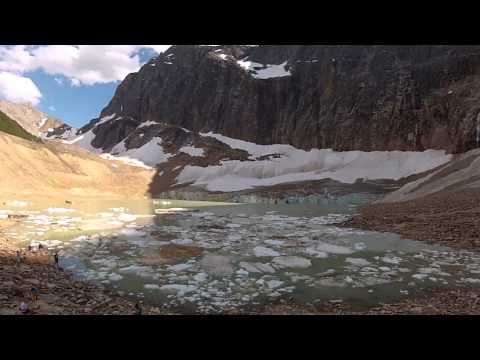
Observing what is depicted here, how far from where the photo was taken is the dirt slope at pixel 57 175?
44.1m

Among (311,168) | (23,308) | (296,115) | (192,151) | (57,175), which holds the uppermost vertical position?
(296,115)

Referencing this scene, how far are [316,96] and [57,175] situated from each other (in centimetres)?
6847

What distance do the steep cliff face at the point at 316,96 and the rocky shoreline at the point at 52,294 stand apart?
58720mm

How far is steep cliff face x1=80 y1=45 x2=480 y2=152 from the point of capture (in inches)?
2867

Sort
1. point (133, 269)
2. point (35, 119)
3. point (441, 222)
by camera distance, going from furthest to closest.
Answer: point (35, 119), point (441, 222), point (133, 269)

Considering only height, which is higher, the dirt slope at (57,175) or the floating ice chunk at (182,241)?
the dirt slope at (57,175)

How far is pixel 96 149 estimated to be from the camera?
396 ft

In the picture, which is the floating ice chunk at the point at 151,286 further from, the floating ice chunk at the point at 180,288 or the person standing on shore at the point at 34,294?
the person standing on shore at the point at 34,294

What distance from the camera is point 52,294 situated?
24.3ft

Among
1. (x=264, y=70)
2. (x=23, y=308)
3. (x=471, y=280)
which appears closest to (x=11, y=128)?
(x=264, y=70)

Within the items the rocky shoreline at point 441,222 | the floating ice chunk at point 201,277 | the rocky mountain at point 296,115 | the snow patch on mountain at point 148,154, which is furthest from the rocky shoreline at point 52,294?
the snow patch on mountain at point 148,154

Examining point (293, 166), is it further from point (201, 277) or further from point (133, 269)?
point (201, 277)
